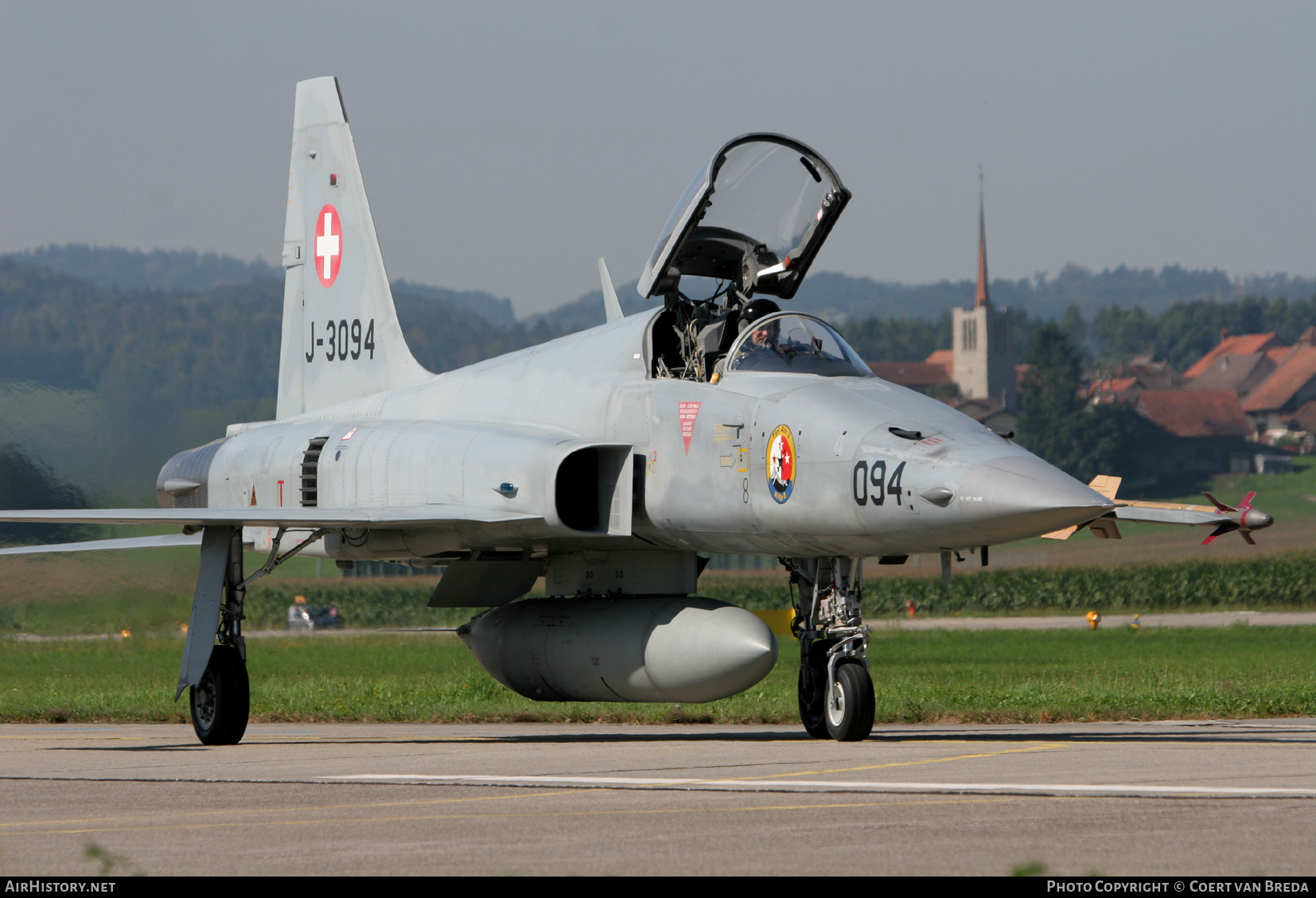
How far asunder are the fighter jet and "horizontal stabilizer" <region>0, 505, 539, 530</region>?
0.08ft

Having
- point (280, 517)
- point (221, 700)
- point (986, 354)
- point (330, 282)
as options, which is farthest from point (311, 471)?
point (986, 354)

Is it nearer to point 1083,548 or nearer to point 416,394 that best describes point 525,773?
point 416,394

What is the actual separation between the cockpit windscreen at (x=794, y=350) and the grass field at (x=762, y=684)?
4.48 metres

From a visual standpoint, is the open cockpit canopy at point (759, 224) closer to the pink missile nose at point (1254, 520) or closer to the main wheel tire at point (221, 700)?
the pink missile nose at point (1254, 520)

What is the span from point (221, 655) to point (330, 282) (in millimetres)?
5207

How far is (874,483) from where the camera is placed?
11.1 m

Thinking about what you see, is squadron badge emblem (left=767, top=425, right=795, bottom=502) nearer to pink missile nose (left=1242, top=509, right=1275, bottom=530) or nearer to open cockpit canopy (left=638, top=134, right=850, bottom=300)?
open cockpit canopy (left=638, top=134, right=850, bottom=300)

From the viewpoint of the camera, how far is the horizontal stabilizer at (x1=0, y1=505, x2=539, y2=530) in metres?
13.2

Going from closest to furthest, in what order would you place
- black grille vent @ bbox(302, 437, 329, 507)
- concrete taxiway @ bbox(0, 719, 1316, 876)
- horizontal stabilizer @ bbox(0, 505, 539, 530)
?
concrete taxiway @ bbox(0, 719, 1316, 876) → horizontal stabilizer @ bbox(0, 505, 539, 530) → black grille vent @ bbox(302, 437, 329, 507)

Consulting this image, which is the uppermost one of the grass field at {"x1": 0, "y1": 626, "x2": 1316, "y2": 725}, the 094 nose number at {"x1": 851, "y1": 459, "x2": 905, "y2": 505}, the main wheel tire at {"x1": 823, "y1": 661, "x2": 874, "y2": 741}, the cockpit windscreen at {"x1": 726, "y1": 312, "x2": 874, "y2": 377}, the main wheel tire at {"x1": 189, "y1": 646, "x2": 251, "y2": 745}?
the cockpit windscreen at {"x1": 726, "y1": 312, "x2": 874, "y2": 377}

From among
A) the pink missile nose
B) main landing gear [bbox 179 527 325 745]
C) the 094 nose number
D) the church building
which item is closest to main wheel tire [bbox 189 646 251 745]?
main landing gear [bbox 179 527 325 745]

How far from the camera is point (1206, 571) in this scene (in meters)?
48.3

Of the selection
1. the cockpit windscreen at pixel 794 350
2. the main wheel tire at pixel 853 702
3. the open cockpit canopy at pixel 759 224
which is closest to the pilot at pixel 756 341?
the cockpit windscreen at pixel 794 350

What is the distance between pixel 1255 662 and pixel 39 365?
695 inches
